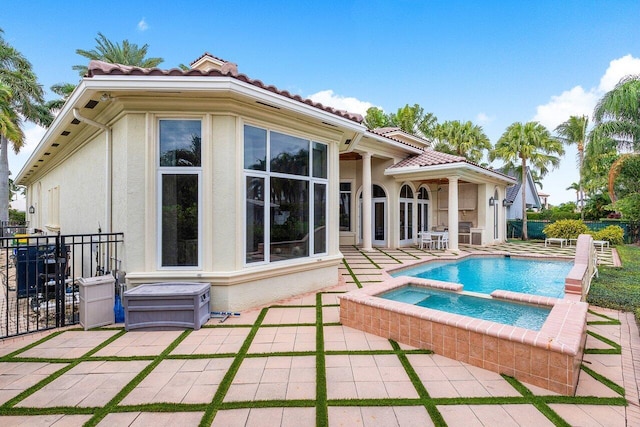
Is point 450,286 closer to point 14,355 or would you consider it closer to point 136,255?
point 136,255

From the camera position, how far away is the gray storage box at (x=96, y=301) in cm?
466

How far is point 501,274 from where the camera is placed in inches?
382

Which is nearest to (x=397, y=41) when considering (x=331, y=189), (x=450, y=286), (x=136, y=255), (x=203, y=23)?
(x=203, y=23)

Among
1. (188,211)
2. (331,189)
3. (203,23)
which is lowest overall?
(188,211)

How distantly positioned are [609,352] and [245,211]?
5579 mm

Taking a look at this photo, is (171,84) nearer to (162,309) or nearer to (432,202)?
(162,309)

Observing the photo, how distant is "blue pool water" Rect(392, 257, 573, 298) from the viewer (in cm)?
810

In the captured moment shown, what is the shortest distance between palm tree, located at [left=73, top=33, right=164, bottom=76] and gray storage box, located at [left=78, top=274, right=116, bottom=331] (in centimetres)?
2408

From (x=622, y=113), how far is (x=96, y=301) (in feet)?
86.1

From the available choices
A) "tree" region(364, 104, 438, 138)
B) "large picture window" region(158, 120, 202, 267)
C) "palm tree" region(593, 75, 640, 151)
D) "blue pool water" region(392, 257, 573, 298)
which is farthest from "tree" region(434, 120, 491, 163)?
"large picture window" region(158, 120, 202, 267)

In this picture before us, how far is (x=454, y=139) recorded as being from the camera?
25828 mm

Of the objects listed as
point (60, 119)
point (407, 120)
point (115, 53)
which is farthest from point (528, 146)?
point (115, 53)

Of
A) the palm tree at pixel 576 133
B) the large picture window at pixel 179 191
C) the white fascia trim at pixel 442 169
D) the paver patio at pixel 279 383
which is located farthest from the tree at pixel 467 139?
the large picture window at pixel 179 191

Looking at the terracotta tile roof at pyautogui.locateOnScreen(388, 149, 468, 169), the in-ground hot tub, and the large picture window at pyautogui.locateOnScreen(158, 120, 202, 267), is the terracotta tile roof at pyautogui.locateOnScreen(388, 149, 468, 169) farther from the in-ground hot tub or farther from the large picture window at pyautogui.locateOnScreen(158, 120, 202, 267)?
the large picture window at pyautogui.locateOnScreen(158, 120, 202, 267)
